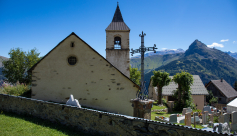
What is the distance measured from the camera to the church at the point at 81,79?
1103cm

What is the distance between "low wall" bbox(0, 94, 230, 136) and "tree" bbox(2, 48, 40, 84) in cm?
1802

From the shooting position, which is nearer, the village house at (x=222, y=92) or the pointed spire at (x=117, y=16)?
the pointed spire at (x=117, y=16)

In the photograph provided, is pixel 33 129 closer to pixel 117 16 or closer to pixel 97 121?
pixel 97 121

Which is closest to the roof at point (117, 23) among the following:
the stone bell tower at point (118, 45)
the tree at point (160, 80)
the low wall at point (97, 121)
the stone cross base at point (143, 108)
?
the stone bell tower at point (118, 45)

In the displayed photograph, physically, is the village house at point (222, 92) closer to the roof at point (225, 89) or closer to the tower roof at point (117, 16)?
the roof at point (225, 89)

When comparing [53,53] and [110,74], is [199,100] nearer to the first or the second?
[110,74]

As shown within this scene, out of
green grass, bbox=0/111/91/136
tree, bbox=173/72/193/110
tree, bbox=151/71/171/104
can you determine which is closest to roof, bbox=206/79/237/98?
tree, bbox=151/71/171/104

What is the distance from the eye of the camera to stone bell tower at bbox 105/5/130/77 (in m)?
16.7

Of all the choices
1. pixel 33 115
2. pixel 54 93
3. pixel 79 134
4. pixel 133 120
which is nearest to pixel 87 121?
pixel 79 134

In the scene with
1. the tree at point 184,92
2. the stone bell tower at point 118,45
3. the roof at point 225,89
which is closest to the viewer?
the stone bell tower at point 118,45

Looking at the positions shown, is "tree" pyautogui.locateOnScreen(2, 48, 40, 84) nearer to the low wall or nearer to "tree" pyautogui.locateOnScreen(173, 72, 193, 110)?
the low wall

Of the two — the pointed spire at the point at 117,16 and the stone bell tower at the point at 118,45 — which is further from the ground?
the pointed spire at the point at 117,16

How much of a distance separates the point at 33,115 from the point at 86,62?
16.0 feet

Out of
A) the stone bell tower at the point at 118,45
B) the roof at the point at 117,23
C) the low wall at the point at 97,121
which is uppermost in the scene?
the roof at the point at 117,23
